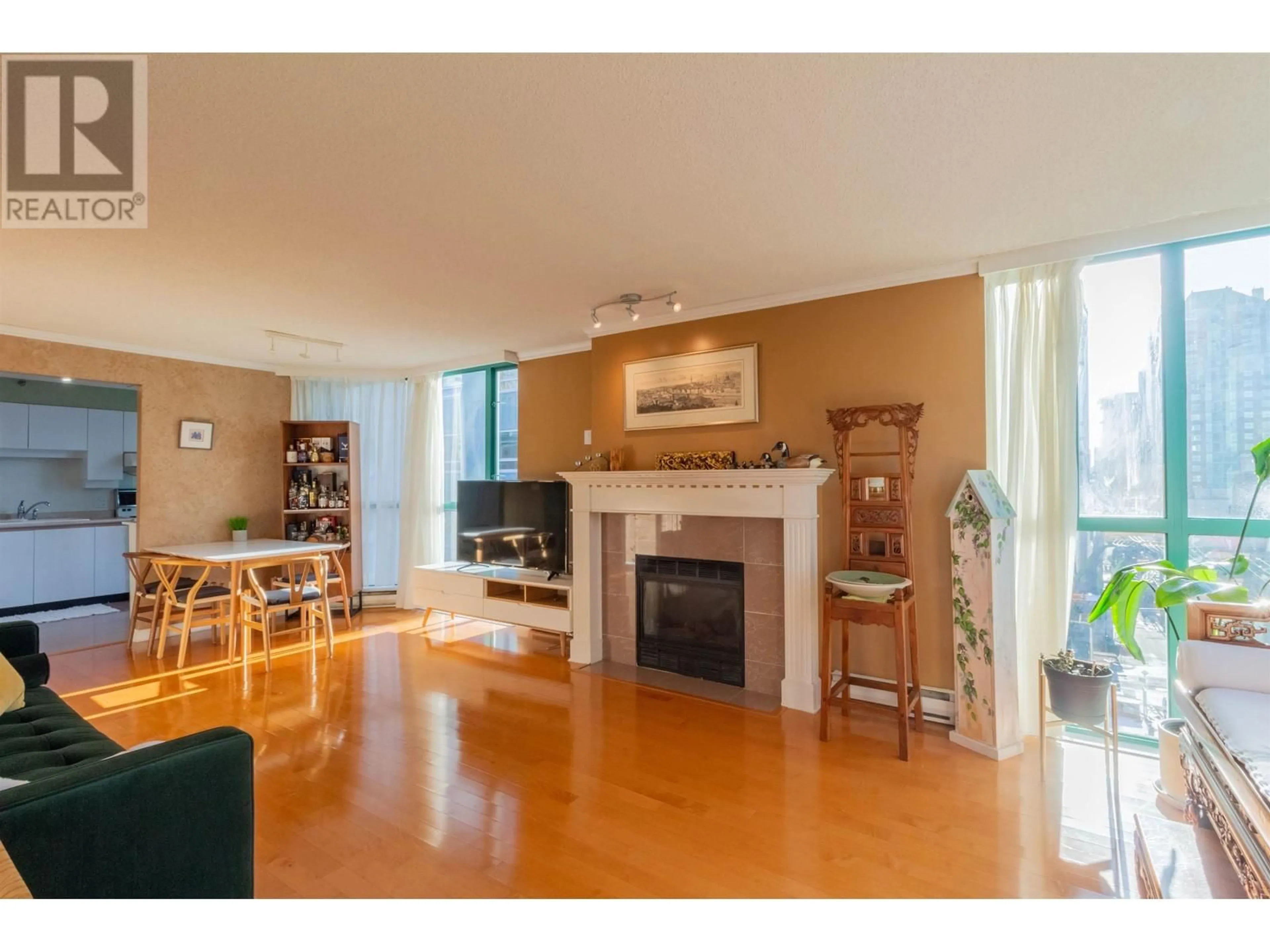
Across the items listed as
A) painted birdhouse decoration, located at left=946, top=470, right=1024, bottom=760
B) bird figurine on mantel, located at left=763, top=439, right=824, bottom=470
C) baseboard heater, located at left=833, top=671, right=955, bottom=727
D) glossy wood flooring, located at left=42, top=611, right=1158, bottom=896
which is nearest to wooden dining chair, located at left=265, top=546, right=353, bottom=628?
glossy wood flooring, located at left=42, top=611, right=1158, bottom=896

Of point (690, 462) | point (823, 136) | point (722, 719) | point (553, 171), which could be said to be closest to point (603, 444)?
point (690, 462)

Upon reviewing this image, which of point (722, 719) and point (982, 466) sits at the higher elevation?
point (982, 466)

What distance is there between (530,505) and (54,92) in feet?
11.0

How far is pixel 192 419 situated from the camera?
5145 millimetres

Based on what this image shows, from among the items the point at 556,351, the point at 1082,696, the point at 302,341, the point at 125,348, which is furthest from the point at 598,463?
the point at 125,348

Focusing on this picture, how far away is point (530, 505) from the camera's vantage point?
4551mm

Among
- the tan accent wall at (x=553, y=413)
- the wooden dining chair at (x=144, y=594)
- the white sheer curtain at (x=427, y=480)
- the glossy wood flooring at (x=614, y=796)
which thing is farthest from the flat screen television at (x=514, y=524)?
the wooden dining chair at (x=144, y=594)

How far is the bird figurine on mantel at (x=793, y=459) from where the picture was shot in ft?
10.6

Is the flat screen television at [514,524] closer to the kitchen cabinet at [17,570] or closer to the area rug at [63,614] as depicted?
the area rug at [63,614]

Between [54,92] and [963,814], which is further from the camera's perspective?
[963,814]

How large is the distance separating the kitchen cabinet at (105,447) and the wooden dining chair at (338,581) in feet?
9.58

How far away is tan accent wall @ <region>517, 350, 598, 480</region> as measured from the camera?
15.3 ft

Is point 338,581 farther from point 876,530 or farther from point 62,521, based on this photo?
point 876,530
